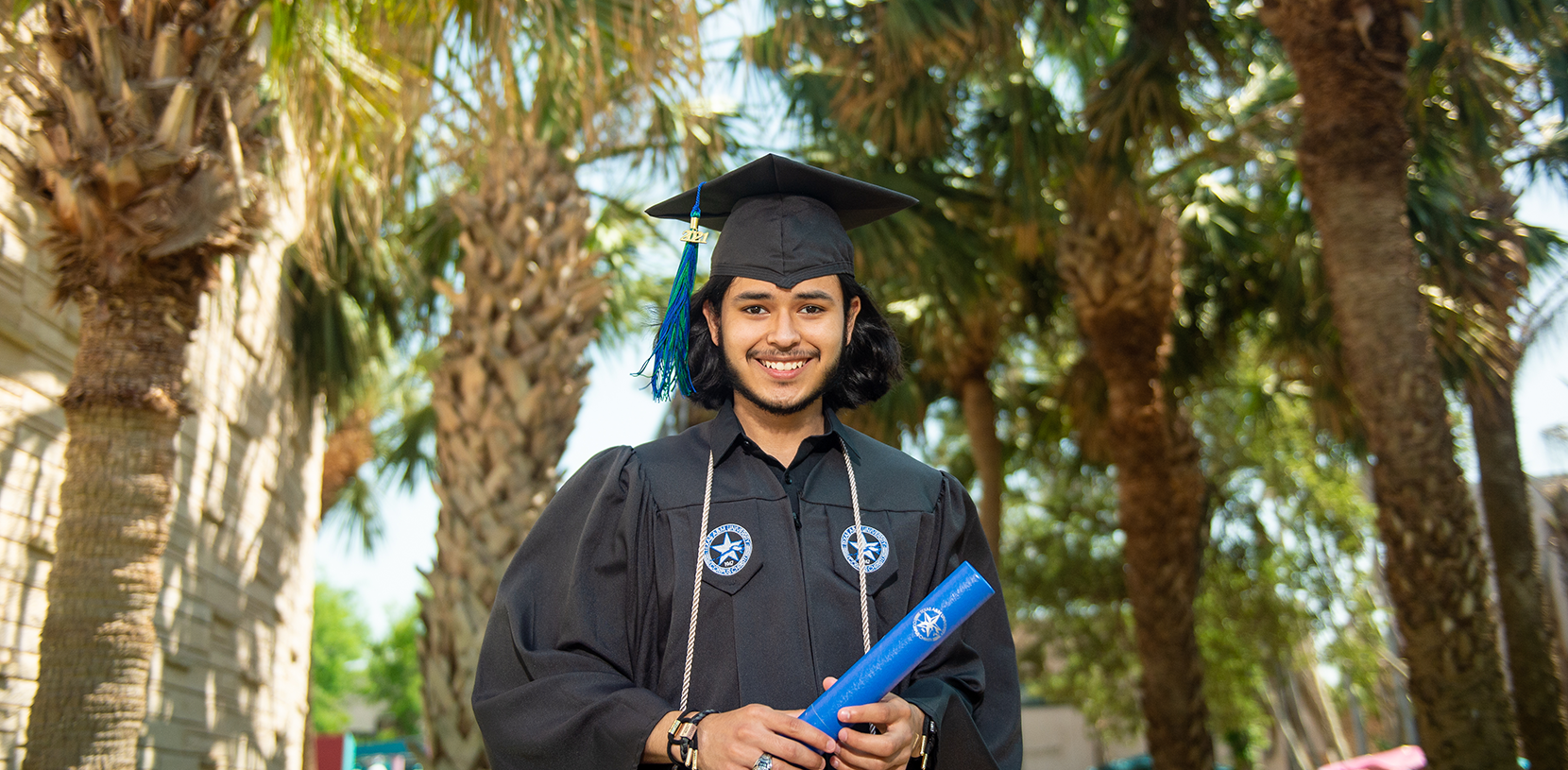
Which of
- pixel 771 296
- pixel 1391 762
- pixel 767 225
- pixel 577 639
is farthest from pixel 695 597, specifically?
pixel 1391 762

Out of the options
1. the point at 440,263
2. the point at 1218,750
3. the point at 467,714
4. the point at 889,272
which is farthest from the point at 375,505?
the point at 1218,750

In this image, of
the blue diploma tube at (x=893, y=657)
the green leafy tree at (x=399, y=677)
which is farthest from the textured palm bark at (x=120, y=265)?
the green leafy tree at (x=399, y=677)

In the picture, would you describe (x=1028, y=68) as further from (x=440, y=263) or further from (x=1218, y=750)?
(x=1218, y=750)

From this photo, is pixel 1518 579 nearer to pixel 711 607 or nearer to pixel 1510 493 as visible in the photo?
pixel 1510 493

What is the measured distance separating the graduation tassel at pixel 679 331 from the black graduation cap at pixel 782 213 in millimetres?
66

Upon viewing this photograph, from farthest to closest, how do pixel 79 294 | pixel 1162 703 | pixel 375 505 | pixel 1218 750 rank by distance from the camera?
pixel 1218 750
pixel 375 505
pixel 1162 703
pixel 79 294

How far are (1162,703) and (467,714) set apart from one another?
5.09 m

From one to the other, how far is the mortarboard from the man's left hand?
32.9 inches

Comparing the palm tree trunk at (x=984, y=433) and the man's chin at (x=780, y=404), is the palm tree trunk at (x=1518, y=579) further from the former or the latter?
the man's chin at (x=780, y=404)

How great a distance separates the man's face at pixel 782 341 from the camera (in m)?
2.16

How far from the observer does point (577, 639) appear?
75.1 inches

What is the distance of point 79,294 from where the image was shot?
3396mm

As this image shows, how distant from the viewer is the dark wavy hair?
2334mm

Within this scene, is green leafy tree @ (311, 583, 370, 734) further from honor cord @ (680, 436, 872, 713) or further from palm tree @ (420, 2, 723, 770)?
honor cord @ (680, 436, 872, 713)
